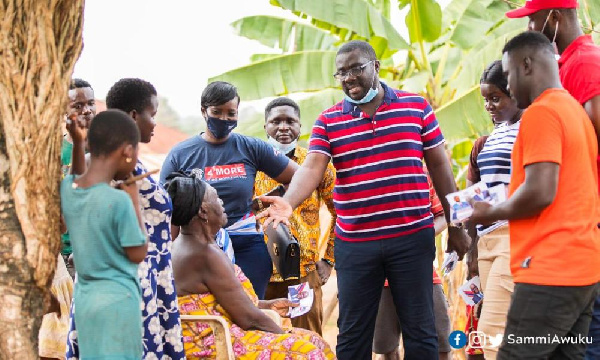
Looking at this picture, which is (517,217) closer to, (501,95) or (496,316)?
(496,316)

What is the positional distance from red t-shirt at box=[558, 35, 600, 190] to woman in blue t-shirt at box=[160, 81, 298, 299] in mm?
2186

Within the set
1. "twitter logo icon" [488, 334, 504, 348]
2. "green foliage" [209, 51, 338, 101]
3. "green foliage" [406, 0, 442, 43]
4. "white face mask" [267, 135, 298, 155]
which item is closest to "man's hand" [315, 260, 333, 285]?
"white face mask" [267, 135, 298, 155]

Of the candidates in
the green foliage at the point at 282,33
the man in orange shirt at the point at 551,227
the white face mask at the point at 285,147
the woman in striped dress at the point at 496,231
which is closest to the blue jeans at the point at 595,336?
the man in orange shirt at the point at 551,227

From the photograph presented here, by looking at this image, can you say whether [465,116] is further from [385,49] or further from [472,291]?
[472,291]

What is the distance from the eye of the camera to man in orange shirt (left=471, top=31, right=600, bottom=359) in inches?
129

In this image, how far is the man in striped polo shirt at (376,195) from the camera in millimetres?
4676

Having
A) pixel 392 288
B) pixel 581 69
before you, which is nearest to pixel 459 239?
pixel 392 288

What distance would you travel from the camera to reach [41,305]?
3271mm

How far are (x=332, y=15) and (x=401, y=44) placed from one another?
99 centimetres

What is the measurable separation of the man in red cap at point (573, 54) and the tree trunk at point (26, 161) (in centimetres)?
235

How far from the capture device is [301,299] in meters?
5.21

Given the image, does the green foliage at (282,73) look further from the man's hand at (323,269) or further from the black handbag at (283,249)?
the black handbag at (283,249)

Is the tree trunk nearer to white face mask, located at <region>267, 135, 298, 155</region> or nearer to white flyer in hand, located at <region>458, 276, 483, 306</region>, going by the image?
white flyer in hand, located at <region>458, 276, 483, 306</region>

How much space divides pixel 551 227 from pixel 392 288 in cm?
158
